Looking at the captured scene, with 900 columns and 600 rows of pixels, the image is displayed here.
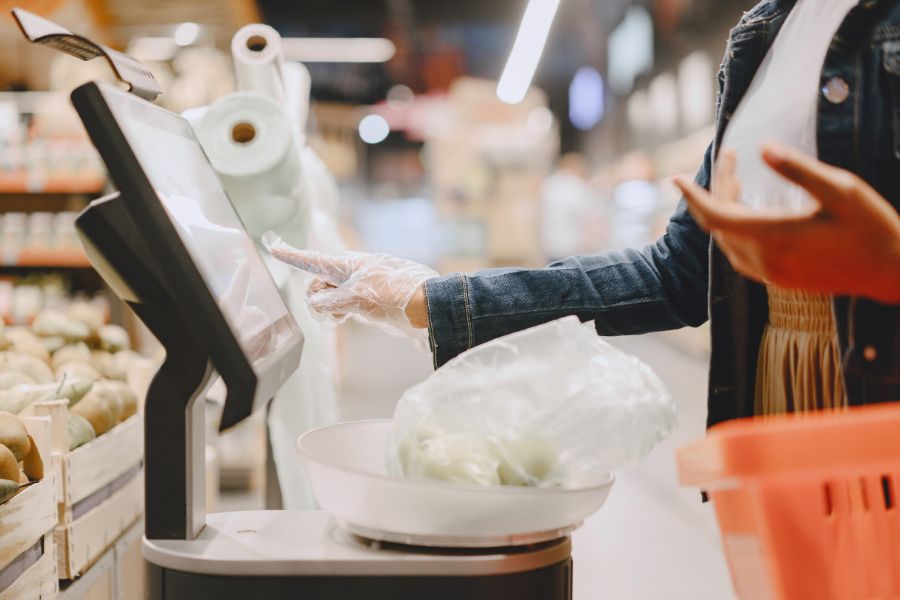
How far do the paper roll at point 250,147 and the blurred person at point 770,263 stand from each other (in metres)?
0.44

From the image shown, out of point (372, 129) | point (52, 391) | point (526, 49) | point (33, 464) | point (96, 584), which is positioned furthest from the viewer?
point (372, 129)

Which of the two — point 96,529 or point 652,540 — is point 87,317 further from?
point 652,540

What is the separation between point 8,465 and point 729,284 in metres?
1.13

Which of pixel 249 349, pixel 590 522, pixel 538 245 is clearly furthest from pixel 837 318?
pixel 538 245

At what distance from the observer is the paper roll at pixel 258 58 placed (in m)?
1.81

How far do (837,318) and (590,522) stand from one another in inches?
122

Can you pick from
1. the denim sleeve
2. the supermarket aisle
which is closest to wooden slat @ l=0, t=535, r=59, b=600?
the denim sleeve

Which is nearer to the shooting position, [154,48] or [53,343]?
[53,343]

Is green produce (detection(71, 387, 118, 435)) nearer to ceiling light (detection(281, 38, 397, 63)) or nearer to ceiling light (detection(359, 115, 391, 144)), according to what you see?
ceiling light (detection(281, 38, 397, 63))

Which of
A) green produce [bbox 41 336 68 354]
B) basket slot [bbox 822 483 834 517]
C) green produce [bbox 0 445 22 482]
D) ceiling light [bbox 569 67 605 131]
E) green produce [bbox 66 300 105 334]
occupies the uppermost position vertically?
ceiling light [bbox 569 67 605 131]

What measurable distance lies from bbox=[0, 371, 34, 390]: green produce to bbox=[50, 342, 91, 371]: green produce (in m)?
0.27

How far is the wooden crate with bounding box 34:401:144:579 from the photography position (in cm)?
149

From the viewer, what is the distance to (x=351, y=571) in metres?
0.86

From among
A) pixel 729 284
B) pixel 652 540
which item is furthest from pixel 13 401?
pixel 652 540
